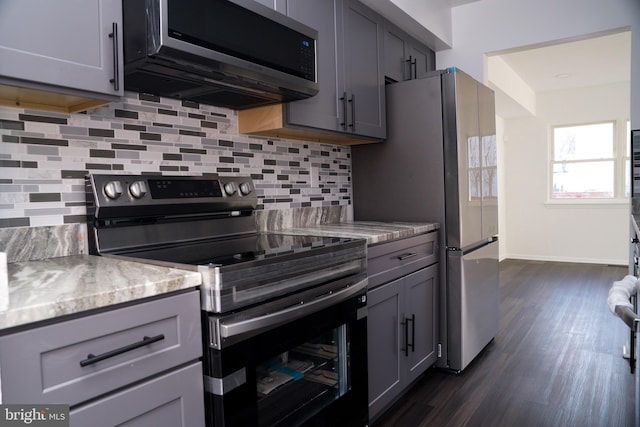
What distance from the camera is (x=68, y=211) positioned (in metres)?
1.52

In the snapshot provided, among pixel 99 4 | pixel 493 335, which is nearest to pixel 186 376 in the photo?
pixel 99 4

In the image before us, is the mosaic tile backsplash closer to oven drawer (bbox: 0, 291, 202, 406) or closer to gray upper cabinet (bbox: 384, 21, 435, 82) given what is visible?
oven drawer (bbox: 0, 291, 202, 406)

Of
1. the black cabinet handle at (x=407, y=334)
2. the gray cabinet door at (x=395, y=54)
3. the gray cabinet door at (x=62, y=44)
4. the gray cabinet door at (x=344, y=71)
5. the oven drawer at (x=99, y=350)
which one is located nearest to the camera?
the oven drawer at (x=99, y=350)

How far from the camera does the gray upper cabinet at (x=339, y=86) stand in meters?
2.04

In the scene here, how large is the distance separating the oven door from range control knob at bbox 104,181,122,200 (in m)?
0.63

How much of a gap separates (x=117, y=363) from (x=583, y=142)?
6.80 m

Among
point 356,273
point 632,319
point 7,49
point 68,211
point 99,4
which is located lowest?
point 356,273

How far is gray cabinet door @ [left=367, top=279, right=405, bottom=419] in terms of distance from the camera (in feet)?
6.47

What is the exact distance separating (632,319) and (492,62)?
14.1 feet

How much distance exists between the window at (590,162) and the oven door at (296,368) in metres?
5.64

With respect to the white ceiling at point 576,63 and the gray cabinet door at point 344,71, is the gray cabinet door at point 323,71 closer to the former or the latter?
the gray cabinet door at point 344,71

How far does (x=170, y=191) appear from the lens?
1.73 metres

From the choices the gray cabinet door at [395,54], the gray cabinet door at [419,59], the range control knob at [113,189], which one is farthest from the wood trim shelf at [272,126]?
the gray cabinet door at [419,59]

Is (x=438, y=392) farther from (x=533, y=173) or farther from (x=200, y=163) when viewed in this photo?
(x=533, y=173)
